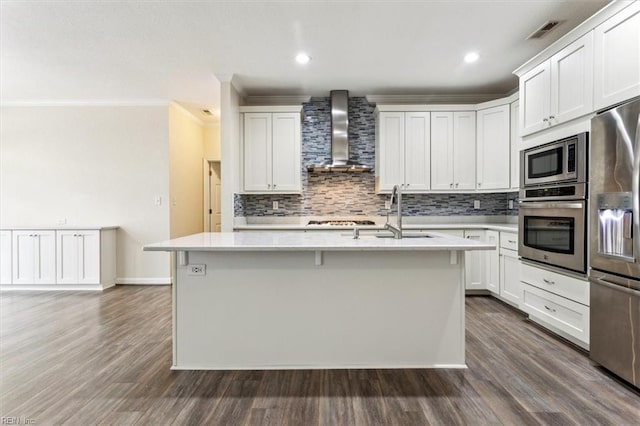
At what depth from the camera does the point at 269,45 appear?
3.22m

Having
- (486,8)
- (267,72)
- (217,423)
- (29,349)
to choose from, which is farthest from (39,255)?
(486,8)

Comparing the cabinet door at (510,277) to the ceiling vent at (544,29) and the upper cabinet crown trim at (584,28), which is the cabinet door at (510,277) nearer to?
the upper cabinet crown trim at (584,28)

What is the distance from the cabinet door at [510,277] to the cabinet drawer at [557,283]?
30 cm

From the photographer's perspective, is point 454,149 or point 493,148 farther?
point 454,149

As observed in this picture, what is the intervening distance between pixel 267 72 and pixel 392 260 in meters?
2.75

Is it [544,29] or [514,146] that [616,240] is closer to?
[544,29]

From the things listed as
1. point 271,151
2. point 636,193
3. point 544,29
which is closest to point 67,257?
point 271,151

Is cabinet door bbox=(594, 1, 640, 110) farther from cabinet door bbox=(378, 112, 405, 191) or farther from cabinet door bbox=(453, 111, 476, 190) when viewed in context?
cabinet door bbox=(378, 112, 405, 191)

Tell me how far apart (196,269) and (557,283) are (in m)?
2.88

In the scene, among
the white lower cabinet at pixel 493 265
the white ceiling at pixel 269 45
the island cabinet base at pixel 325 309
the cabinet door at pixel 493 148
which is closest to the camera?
the island cabinet base at pixel 325 309

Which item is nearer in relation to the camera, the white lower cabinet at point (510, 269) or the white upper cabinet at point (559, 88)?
the white upper cabinet at point (559, 88)

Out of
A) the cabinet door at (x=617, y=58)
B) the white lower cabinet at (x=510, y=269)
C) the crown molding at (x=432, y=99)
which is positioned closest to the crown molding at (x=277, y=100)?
the crown molding at (x=432, y=99)

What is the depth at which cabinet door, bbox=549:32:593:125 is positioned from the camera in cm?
245

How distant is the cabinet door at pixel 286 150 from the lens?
4.41m
